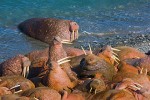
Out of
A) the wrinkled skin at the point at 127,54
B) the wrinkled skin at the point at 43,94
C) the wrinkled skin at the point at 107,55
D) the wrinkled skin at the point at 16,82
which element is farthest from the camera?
the wrinkled skin at the point at 127,54

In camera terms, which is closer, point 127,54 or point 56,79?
point 56,79

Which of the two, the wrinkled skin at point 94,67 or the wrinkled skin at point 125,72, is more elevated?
the wrinkled skin at point 94,67

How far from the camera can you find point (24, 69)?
6.80 metres

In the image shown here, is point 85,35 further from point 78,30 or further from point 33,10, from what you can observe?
point 33,10

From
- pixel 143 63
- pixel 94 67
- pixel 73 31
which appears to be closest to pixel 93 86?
pixel 94 67

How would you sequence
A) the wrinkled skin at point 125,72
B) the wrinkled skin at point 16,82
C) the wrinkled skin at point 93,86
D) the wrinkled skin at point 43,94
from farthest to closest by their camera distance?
the wrinkled skin at point 125,72, the wrinkled skin at point 16,82, the wrinkled skin at point 93,86, the wrinkled skin at point 43,94

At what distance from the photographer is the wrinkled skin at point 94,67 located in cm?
597

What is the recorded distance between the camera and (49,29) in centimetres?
1230

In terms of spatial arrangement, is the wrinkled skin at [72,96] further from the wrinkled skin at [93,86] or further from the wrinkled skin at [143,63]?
the wrinkled skin at [143,63]

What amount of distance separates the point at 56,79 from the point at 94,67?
619mm

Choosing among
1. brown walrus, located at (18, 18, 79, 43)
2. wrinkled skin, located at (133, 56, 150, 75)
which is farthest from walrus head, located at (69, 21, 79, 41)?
wrinkled skin, located at (133, 56, 150, 75)

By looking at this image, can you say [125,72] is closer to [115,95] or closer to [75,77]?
[75,77]

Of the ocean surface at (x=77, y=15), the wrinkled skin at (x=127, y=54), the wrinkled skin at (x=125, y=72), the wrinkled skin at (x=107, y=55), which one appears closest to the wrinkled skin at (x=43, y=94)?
the wrinkled skin at (x=125, y=72)

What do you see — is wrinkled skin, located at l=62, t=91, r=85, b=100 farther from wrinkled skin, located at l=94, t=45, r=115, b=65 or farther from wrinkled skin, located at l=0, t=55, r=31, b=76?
wrinkled skin, located at l=0, t=55, r=31, b=76
